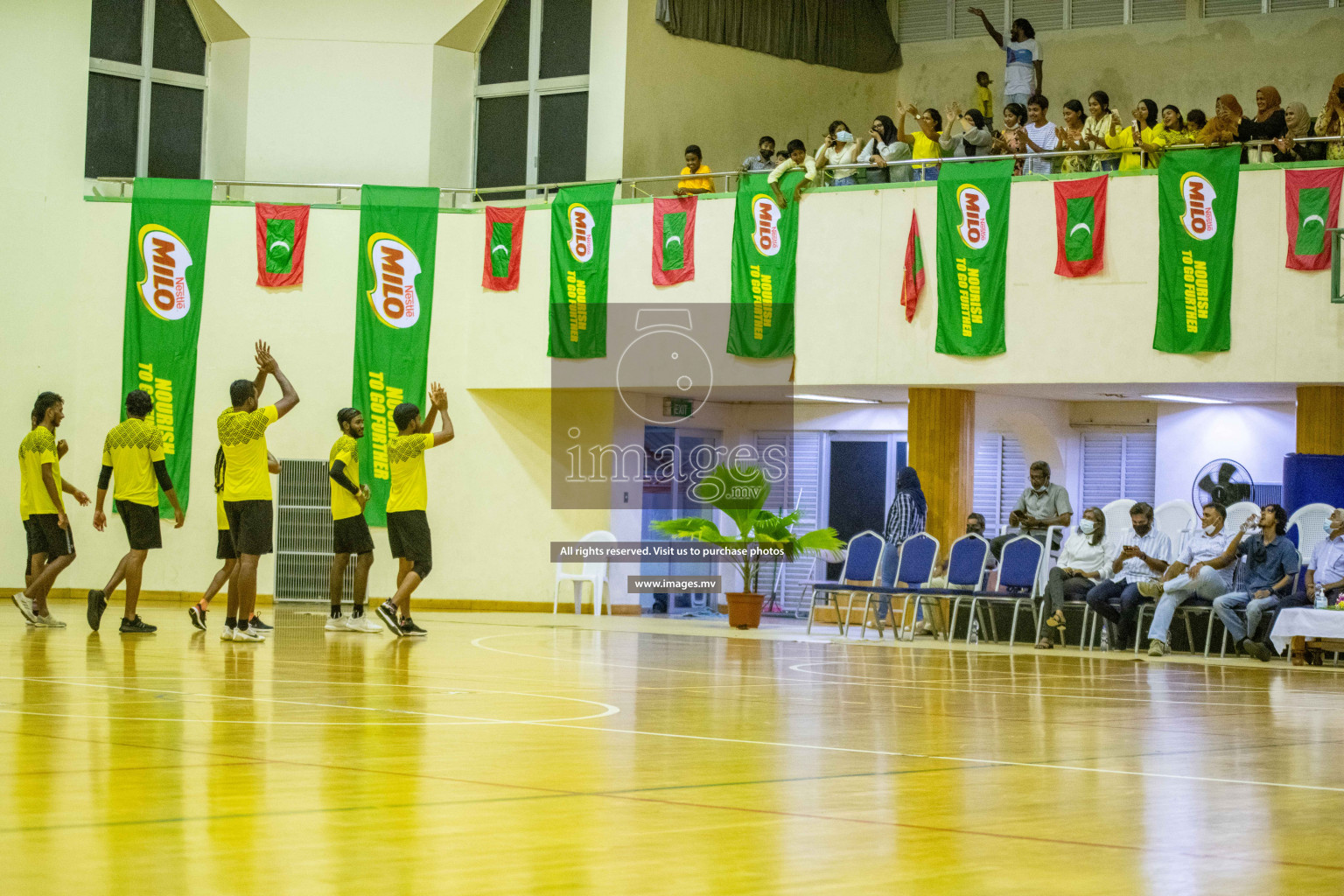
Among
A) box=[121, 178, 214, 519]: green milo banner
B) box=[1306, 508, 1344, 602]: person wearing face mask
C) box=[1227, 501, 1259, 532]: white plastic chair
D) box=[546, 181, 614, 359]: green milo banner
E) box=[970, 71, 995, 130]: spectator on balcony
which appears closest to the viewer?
box=[1306, 508, 1344, 602]: person wearing face mask

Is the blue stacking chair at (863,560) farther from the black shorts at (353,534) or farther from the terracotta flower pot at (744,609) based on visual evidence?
the black shorts at (353,534)

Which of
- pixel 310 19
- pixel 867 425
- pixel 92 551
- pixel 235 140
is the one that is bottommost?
pixel 92 551

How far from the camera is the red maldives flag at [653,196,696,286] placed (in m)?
17.6

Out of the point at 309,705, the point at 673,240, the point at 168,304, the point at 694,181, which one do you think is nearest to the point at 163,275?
the point at 168,304

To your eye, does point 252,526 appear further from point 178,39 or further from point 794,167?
point 178,39

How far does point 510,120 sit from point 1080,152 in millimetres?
7668

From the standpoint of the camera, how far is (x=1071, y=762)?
5.67 m

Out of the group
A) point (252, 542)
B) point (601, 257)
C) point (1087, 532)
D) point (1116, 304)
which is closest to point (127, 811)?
point (252, 542)

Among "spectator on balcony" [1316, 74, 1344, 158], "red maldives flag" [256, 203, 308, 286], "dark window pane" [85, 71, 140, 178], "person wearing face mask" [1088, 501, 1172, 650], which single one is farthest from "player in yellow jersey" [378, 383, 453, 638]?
"dark window pane" [85, 71, 140, 178]

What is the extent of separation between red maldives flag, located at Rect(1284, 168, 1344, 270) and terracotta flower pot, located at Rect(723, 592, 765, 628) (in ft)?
19.5

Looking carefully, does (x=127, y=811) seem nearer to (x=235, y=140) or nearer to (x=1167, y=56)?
(x=235, y=140)

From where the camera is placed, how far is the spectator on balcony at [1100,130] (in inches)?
620

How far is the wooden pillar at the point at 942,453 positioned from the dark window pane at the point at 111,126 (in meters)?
9.70

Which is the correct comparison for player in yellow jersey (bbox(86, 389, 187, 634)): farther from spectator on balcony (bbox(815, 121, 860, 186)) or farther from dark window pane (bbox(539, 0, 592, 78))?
dark window pane (bbox(539, 0, 592, 78))
